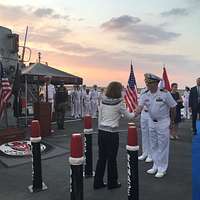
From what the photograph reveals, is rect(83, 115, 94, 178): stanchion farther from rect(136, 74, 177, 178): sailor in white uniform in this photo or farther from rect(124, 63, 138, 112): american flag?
rect(124, 63, 138, 112): american flag

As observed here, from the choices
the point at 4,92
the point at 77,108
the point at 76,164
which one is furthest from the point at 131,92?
the point at 76,164

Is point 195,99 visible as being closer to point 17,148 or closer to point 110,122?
point 17,148

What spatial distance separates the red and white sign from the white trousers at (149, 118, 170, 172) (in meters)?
3.51

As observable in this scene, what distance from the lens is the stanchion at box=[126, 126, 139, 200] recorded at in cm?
591

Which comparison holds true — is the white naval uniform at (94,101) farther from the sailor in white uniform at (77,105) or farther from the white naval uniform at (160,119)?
the white naval uniform at (160,119)

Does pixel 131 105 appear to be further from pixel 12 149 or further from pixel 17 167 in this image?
pixel 17 167

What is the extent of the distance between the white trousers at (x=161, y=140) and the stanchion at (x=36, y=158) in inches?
93.1

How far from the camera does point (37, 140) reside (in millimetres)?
7227

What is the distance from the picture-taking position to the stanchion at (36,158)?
284 inches

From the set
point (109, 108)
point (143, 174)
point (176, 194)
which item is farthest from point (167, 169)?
point (109, 108)

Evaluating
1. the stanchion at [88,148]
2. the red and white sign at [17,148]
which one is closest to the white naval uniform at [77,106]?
the red and white sign at [17,148]

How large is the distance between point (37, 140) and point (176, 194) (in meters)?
2.52

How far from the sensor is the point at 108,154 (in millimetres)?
7270

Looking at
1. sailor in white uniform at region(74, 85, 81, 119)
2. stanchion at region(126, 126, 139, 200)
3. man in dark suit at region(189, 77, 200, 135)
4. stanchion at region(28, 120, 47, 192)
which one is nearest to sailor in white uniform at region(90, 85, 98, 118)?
sailor in white uniform at region(74, 85, 81, 119)
